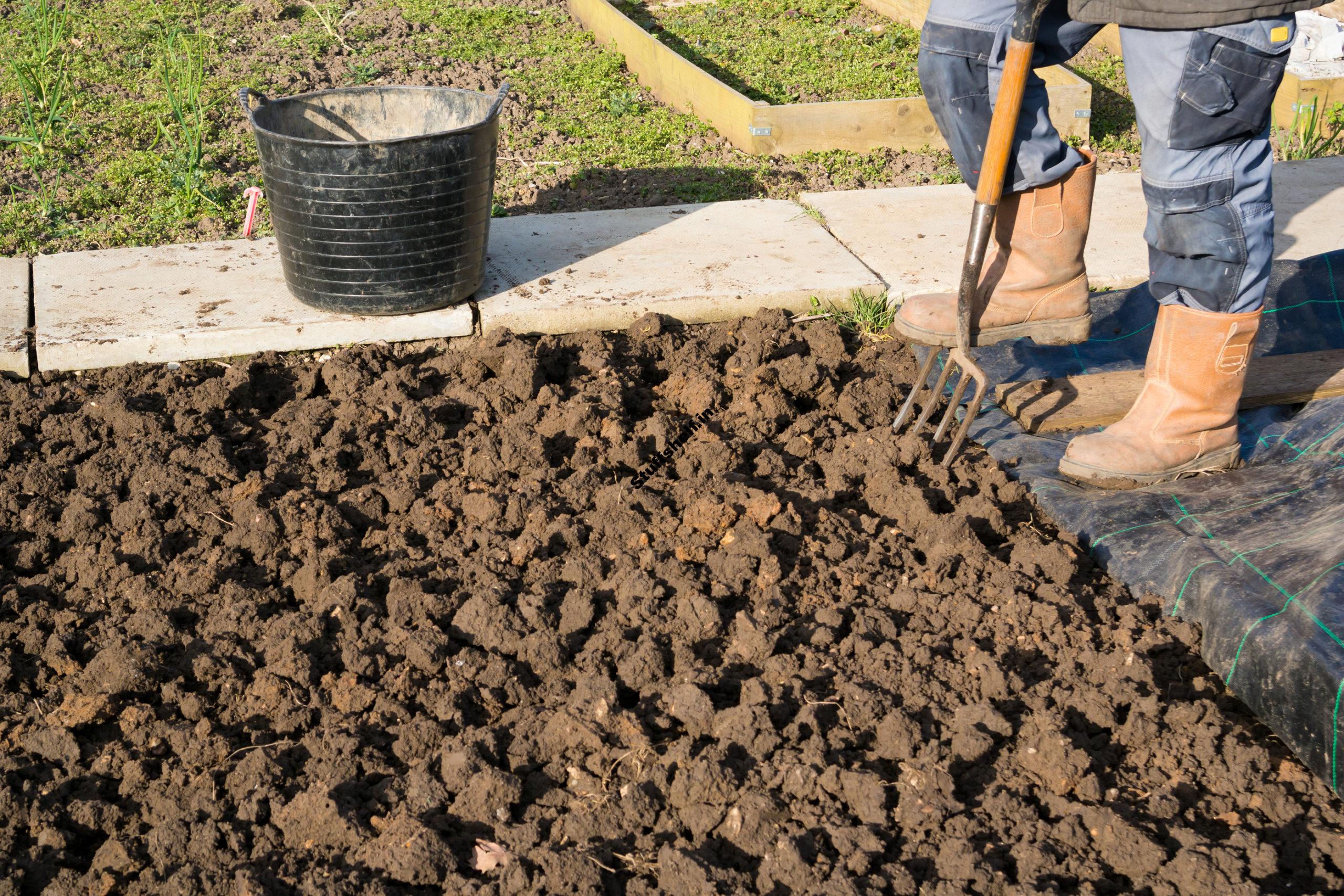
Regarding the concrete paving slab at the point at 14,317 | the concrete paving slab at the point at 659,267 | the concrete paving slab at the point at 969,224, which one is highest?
the concrete paving slab at the point at 969,224

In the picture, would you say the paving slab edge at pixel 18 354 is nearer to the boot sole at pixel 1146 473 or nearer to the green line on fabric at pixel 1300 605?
the boot sole at pixel 1146 473

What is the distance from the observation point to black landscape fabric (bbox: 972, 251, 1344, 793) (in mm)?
2207

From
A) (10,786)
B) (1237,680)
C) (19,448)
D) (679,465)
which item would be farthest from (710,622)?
(19,448)

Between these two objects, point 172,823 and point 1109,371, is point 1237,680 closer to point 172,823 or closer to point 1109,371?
point 1109,371

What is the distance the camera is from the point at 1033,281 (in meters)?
3.39

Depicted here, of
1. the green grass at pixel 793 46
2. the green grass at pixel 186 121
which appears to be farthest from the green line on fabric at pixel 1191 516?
the green grass at pixel 186 121

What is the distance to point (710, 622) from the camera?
8.04ft

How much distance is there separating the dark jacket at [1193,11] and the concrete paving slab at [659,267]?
4.74 feet

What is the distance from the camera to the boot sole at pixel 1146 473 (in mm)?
2910

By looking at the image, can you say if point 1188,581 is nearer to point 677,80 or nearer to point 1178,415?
point 1178,415

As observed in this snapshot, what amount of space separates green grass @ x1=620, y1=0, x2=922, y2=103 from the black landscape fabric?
2820 mm

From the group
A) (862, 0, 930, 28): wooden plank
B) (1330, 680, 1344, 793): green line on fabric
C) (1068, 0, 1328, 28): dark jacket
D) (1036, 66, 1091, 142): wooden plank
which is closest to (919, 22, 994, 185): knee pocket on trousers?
(1068, 0, 1328, 28): dark jacket

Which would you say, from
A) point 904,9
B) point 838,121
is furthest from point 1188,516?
point 904,9

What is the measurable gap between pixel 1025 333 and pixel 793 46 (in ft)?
14.5
